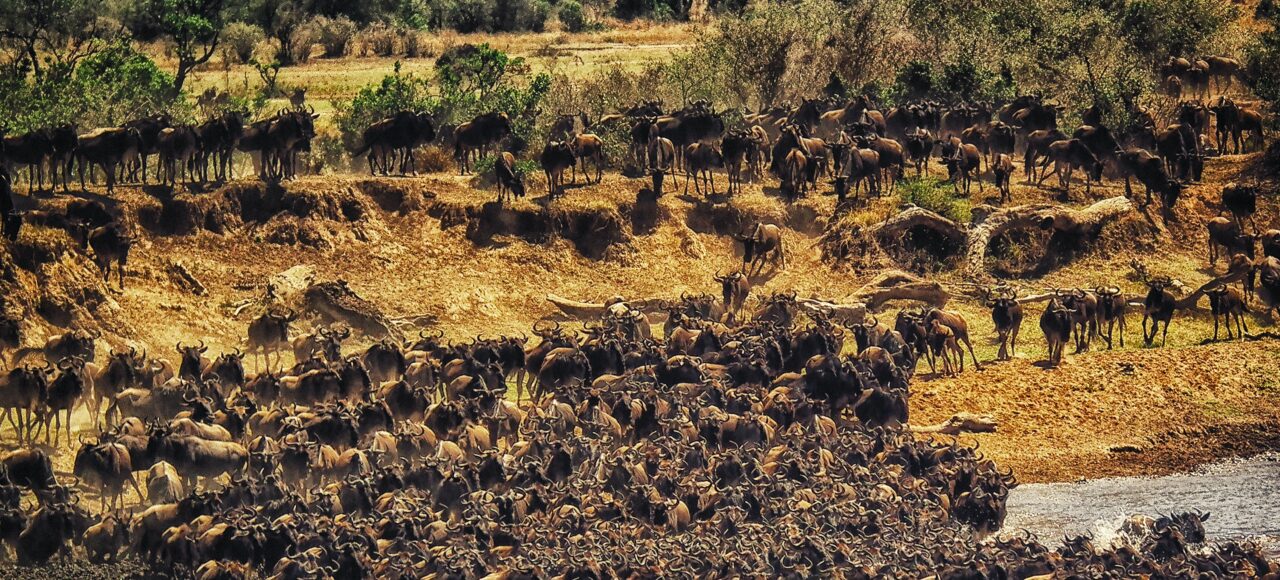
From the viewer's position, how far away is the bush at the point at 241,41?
56938 millimetres

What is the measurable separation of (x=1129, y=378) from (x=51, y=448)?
19097 mm

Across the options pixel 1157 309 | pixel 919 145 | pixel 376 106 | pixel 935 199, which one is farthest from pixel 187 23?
pixel 1157 309

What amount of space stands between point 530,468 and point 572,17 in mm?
46946

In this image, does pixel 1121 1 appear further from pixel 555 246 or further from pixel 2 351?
pixel 2 351

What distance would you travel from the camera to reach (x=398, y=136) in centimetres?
3806

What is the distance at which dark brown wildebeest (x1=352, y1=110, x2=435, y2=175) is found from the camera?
3803cm

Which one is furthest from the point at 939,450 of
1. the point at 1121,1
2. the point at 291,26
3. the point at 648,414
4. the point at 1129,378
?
the point at 291,26

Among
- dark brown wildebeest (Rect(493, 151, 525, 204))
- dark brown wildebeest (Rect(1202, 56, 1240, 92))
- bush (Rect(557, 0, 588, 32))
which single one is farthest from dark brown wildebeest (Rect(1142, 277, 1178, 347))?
bush (Rect(557, 0, 588, 32))

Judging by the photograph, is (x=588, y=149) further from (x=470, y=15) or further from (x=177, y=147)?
(x=470, y=15)

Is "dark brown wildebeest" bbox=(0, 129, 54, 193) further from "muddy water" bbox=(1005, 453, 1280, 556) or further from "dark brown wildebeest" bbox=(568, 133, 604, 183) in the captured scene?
"muddy water" bbox=(1005, 453, 1280, 556)

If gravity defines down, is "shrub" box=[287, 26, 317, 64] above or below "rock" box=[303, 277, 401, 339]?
above

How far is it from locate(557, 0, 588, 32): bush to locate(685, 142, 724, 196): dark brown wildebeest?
99.1 ft

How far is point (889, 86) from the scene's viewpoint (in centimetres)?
4753

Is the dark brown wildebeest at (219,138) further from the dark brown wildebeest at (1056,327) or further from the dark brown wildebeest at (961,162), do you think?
the dark brown wildebeest at (1056,327)
